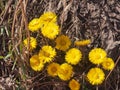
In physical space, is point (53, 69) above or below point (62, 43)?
below

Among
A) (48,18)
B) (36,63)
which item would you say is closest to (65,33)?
(48,18)

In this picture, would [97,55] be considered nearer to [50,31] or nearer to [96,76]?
[96,76]

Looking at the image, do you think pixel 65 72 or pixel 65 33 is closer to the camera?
pixel 65 72

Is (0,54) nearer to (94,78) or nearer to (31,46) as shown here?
→ (31,46)

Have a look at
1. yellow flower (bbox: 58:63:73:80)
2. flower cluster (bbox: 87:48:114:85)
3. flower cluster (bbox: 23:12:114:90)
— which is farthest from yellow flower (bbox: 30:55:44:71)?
flower cluster (bbox: 87:48:114:85)

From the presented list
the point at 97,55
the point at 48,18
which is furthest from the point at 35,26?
the point at 97,55

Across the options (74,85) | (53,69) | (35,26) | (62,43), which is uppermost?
(35,26)

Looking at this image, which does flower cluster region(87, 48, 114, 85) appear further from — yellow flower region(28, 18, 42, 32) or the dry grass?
yellow flower region(28, 18, 42, 32)

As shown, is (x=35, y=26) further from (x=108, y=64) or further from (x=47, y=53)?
(x=108, y=64)
